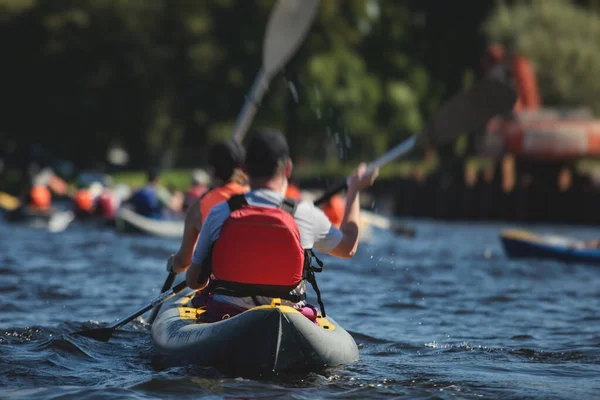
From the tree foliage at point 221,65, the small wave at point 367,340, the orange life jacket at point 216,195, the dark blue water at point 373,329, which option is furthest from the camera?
the tree foliage at point 221,65

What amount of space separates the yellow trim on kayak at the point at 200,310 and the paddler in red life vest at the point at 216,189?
11.6 inches

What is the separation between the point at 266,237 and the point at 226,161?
1.96m

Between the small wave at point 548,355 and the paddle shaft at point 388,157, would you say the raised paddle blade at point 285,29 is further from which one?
the small wave at point 548,355

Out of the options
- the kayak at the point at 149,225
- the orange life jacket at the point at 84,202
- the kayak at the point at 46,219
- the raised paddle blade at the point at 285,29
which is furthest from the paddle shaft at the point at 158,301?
the orange life jacket at the point at 84,202

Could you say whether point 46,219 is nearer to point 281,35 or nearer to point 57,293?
point 57,293

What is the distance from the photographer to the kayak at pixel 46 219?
28031 mm

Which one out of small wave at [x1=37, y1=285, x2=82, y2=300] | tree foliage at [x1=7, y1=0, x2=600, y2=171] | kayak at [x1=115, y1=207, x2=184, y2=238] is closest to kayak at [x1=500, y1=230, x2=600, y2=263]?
kayak at [x1=115, y1=207, x2=184, y2=238]

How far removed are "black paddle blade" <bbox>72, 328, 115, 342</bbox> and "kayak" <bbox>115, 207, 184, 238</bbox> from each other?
14353mm

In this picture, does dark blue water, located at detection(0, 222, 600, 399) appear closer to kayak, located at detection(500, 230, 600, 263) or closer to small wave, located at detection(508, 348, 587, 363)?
small wave, located at detection(508, 348, 587, 363)

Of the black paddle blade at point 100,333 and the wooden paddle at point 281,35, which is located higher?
the wooden paddle at point 281,35

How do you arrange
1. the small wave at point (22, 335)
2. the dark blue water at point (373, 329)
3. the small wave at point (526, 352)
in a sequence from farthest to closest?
1. the small wave at point (22, 335)
2. the small wave at point (526, 352)
3. the dark blue water at point (373, 329)

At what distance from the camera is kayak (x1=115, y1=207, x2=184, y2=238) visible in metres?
23.9

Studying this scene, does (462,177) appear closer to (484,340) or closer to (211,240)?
(484,340)

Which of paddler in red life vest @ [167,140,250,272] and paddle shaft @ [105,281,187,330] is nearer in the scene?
paddler in red life vest @ [167,140,250,272]
